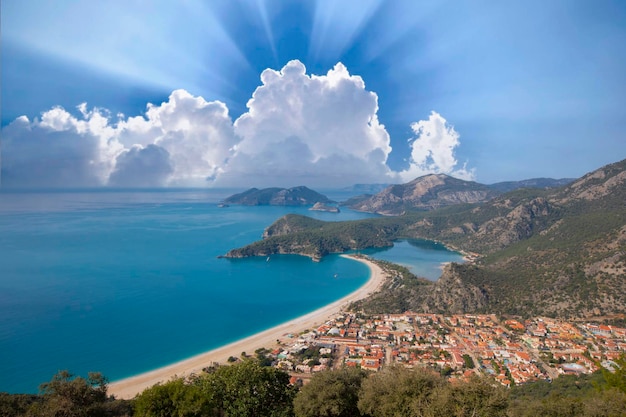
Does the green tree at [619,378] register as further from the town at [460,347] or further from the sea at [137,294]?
the sea at [137,294]

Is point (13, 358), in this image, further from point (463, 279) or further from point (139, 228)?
point (139, 228)

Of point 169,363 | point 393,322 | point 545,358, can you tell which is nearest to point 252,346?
point 169,363

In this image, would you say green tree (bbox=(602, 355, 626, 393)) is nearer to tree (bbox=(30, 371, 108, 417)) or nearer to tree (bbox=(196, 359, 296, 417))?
tree (bbox=(196, 359, 296, 417))

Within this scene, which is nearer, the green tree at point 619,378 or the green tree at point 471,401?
the green tree at point 471,401

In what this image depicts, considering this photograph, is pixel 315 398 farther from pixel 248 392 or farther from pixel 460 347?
pixel 460 347

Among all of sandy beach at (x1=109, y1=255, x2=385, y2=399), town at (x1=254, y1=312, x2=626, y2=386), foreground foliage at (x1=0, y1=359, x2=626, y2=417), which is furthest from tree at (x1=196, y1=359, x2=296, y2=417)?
sandy beach at (x1=109, y1=255, x2=385, y2=399)

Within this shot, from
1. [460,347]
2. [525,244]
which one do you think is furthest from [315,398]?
[525,244]

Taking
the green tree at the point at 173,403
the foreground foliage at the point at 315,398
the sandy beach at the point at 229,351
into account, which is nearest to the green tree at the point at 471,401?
the foreground foliage at the point at 315,398

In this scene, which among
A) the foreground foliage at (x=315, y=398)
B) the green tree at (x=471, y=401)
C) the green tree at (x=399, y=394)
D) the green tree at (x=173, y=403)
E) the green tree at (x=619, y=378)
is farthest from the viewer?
the green tree at (x=399, y=394)
